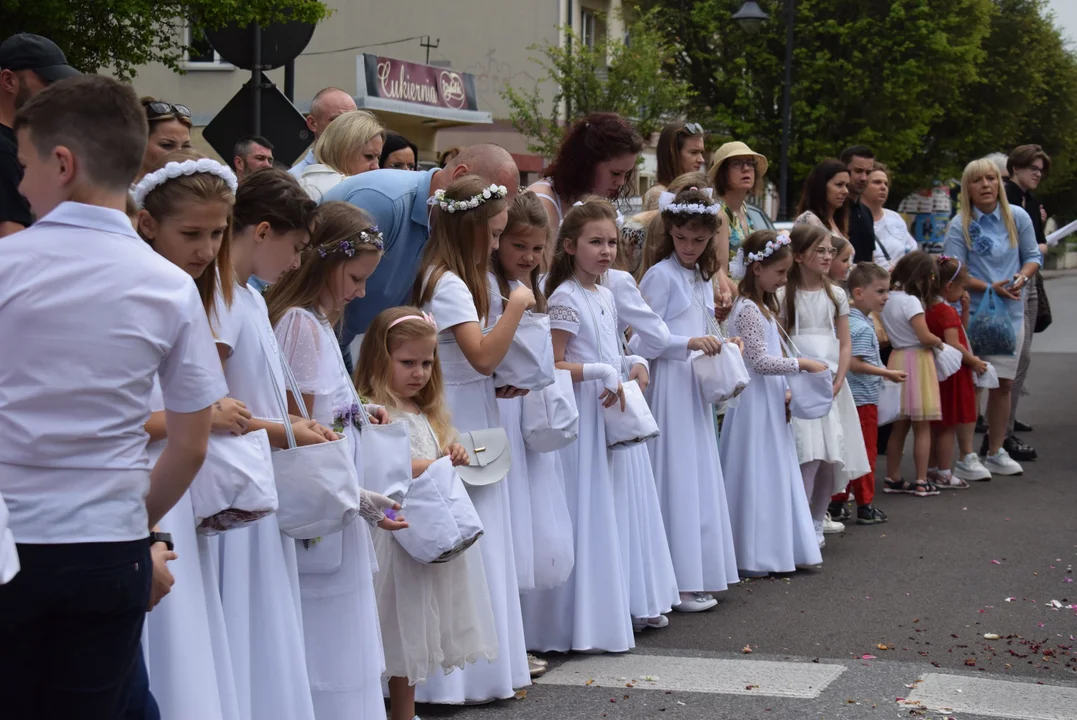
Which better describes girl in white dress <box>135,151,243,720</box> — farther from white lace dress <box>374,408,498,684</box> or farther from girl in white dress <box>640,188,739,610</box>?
girl in white dress <box>640,188,739,610</box>

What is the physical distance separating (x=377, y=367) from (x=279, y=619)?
49.1 inches

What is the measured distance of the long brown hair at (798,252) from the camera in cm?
863

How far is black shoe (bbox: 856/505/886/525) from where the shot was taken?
9383 millimetres

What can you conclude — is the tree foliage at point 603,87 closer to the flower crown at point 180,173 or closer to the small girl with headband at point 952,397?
the small girl with headband at point 952,397

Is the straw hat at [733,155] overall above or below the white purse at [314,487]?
above

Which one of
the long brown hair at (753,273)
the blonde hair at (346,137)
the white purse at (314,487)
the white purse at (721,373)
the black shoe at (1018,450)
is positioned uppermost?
the blonde hair at (346,137)

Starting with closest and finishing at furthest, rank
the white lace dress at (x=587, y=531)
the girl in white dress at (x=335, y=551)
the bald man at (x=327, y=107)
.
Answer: the girl in white dress at (x=335, y=551) < the white lace dress at (x=587, y=531) < the bald man at (x=327, y=107)

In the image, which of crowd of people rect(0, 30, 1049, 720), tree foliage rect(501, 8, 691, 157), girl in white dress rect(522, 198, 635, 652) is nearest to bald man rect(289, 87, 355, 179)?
crowd of people rect(0, 30, 1049, 720)

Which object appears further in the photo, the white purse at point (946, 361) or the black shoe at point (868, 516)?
the white purse at point (946, 361)

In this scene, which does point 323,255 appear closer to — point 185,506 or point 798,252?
point 185,506

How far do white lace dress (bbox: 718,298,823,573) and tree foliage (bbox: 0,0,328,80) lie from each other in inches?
446

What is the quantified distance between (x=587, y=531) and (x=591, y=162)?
1.86m

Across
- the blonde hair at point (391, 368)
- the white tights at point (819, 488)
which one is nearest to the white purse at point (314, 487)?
the blonde hair at point (391, 368)

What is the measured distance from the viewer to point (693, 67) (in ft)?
135
